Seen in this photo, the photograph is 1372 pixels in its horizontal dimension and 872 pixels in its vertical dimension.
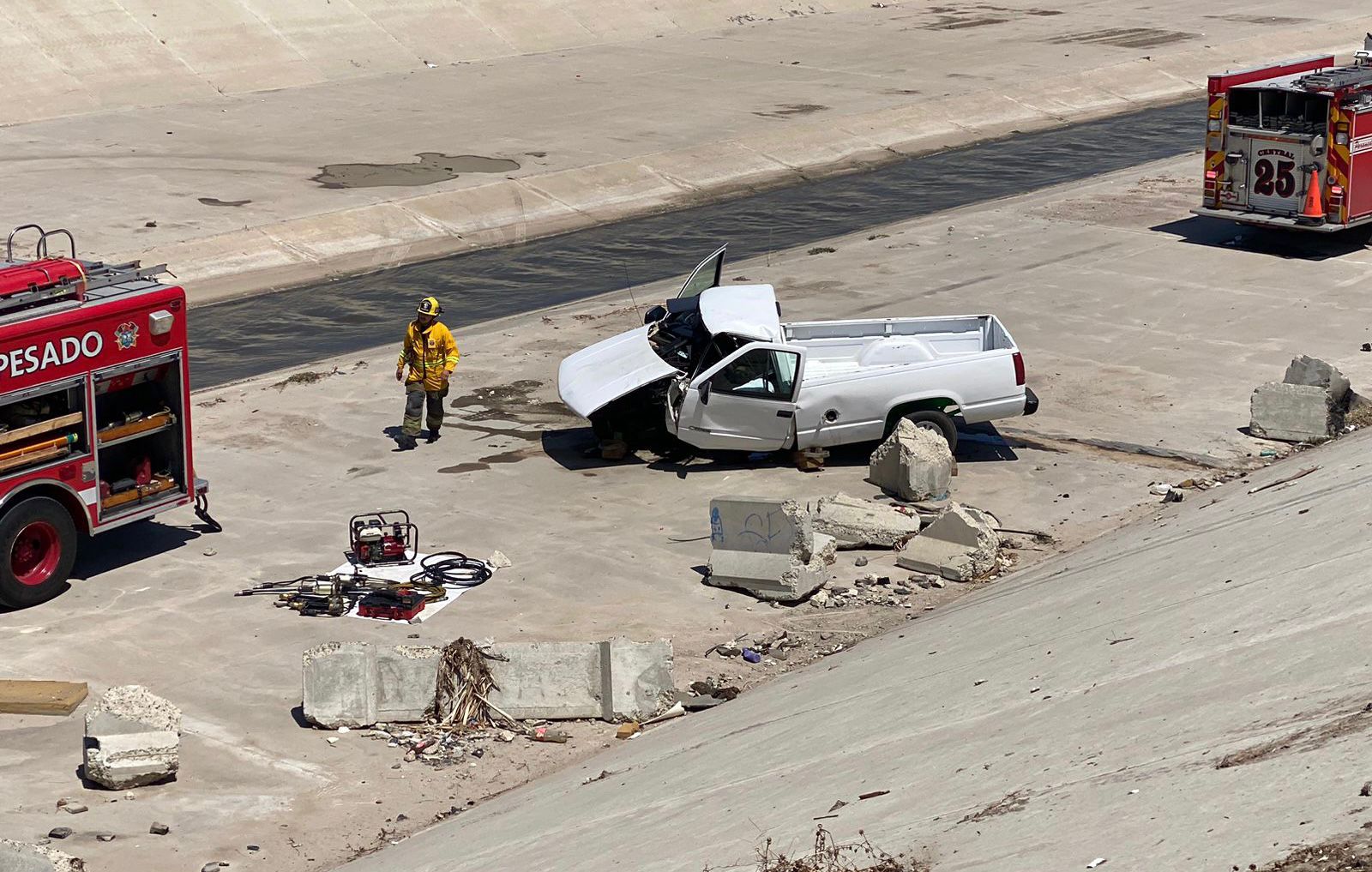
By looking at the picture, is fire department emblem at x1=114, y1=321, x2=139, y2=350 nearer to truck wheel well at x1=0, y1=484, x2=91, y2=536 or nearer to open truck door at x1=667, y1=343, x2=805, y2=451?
truck wheel well at x1=0, y1=484, x2=91, y2=536

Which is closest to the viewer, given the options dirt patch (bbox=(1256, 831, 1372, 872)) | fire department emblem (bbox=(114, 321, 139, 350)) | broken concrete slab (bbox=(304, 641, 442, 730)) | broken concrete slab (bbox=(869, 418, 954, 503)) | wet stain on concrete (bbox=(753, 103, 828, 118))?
dirt patch (bbox=(1256, 831, 1372, 872))

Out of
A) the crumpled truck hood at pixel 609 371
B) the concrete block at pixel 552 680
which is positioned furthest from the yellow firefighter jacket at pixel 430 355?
the concrete block at pixel 552 680

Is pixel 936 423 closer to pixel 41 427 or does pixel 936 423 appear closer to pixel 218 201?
pixel 41 427

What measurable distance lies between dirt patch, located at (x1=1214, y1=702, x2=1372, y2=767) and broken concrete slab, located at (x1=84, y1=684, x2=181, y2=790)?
638 centimetres

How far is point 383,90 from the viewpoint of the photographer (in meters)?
36.2

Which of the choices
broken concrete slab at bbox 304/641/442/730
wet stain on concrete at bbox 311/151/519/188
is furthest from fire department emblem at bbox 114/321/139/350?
wet stain on concrete at bbox 311/151/519/188

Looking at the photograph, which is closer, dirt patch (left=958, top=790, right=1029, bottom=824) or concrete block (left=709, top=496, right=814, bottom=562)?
dirt patch (left=958, top=790, right=1029, bottom=824)

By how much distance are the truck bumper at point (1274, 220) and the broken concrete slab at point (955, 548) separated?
1198 cm

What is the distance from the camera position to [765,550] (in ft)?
44.4

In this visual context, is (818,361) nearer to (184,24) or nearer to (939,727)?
(939,727)

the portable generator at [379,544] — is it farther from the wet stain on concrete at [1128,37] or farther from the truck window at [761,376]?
the wet stain on concrete at [1128,37]

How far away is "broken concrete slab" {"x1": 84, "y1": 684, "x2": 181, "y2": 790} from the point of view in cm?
1011

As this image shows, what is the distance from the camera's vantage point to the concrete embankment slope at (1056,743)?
682 centimetres

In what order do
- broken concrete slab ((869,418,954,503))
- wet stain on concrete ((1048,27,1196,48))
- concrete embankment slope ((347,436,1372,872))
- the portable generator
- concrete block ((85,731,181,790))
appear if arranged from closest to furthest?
1. concrete embankment slope ((347,436,1372,872))
2. concrete block ((85,731,181,790))
3. the portable generator
4. broken concrete slab ((869,418,954,503))
5. wet stain on concrete ((1048,27,1196,48))
